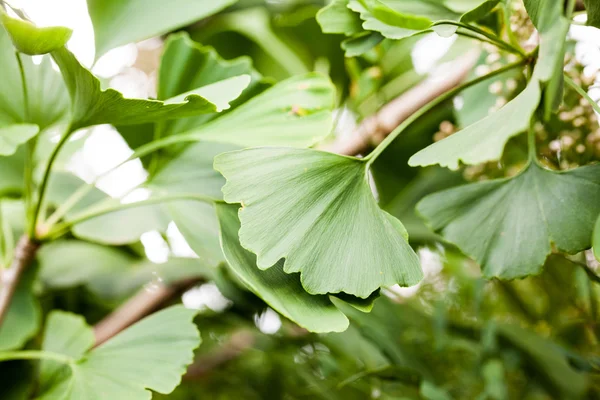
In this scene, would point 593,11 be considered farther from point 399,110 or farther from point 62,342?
point 62,342

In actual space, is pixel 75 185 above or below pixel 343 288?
below

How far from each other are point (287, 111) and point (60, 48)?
0.15 m

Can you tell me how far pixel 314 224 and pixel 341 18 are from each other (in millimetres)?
136

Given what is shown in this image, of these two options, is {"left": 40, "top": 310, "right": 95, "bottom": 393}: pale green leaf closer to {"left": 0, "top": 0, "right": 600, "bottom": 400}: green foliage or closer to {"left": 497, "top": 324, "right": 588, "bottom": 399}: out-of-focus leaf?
{"left": 0, "top": 0, "right": 600, "bottom": 400}: green foliage

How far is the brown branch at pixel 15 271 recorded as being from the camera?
1.29ft

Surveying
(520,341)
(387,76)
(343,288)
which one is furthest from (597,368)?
(387,76)

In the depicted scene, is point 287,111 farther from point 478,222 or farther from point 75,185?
point 75,185

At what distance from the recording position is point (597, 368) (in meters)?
0.40

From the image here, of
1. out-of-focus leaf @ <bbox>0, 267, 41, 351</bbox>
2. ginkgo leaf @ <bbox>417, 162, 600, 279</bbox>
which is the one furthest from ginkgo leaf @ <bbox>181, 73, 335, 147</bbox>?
out-of-focus leaf @ <bbox>0, 267, 41, 351</bbox>

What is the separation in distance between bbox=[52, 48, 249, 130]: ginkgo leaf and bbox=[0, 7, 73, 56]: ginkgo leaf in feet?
0.04

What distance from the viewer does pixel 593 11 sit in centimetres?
28

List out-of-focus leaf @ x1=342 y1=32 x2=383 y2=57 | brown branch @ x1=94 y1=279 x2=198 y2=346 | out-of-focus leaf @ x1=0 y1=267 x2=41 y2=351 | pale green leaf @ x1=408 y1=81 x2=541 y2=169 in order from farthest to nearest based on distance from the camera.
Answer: brown branch @ x1=94 y1=279 x2=198 y2=346
out-of-focus leaf @ x1=0 y1=267 x2=41 y2=351
out-of-focus leaf @ x1=342 y1=32 x2=383 y2=57
pale green leaf @ x1=408 y1=81 x2=541 y2=169

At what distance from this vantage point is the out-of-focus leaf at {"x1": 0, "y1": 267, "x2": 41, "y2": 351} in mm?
447

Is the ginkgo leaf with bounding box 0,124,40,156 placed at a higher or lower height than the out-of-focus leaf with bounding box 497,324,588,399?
higher
